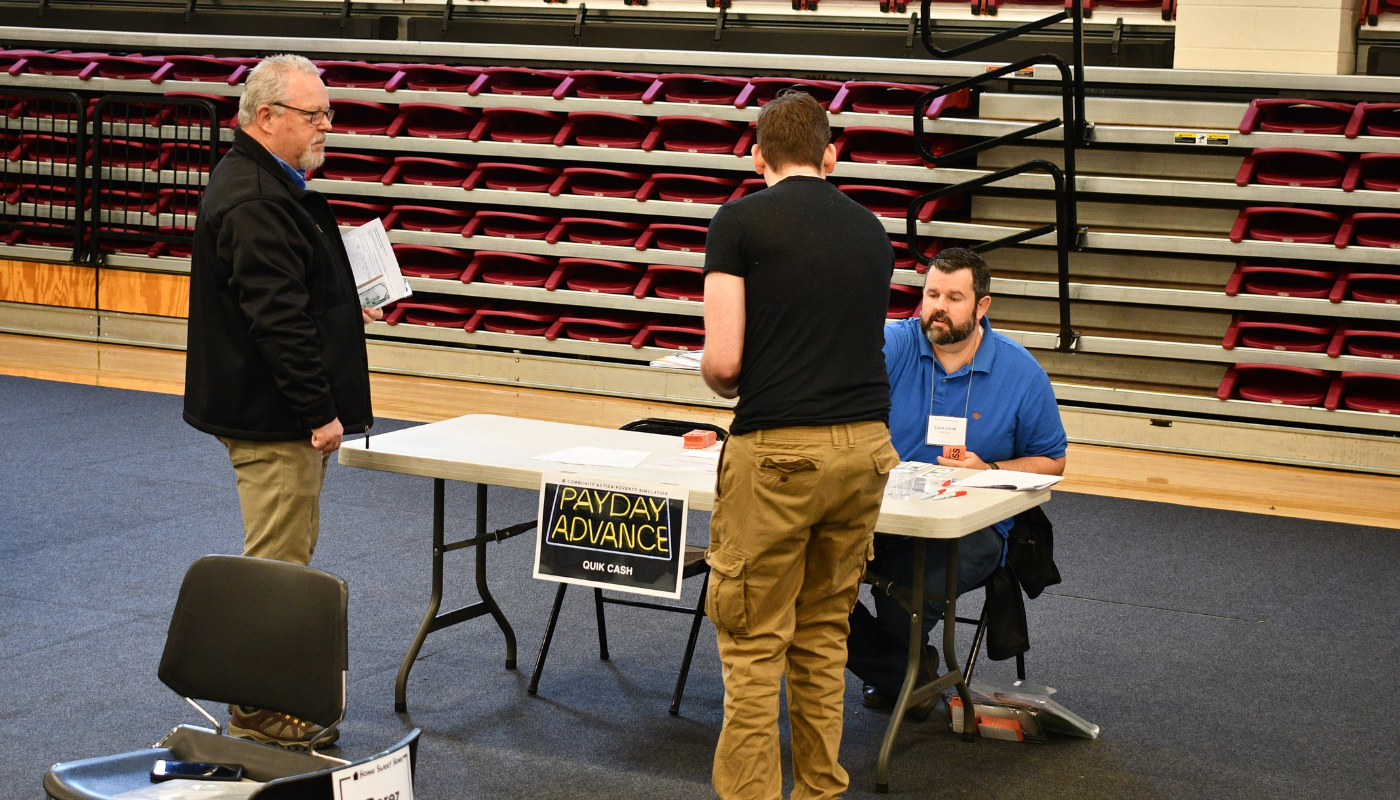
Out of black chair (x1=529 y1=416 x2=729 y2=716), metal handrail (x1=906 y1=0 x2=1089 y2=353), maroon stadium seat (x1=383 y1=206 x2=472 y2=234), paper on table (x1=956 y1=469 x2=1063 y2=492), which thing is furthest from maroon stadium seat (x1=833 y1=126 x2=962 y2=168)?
paper on table (x1=956 y1=469 x2=1063 y2=492)

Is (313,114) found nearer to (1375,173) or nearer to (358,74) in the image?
(1375,173)

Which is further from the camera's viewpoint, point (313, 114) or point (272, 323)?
point (313, 114)

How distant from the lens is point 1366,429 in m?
6.41

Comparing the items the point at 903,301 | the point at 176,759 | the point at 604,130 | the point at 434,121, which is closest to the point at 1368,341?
the point at 903,301

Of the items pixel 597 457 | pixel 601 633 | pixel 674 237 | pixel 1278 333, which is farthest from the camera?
pixel 674 237

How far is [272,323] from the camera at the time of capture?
3154 millimetres

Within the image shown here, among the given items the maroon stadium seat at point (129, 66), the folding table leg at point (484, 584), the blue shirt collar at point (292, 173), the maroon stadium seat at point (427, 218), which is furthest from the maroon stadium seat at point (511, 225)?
the blue shirt collar at point (292, 173)

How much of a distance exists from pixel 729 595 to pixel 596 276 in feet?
18.6

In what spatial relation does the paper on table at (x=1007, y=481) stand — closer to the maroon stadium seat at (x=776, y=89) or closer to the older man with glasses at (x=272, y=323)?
the older man with glasses at (x=272, y=323)

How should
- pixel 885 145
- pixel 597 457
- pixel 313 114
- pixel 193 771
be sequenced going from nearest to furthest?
pixel 193 771
pixel 313 114
pixel 597 457
pixel 885 145

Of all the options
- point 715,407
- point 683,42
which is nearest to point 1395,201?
point 715,407

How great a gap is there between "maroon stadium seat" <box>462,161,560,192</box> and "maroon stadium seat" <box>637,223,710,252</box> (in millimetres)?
749

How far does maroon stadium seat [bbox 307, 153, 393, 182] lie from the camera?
854 cm

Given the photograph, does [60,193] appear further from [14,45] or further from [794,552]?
[794,552]
